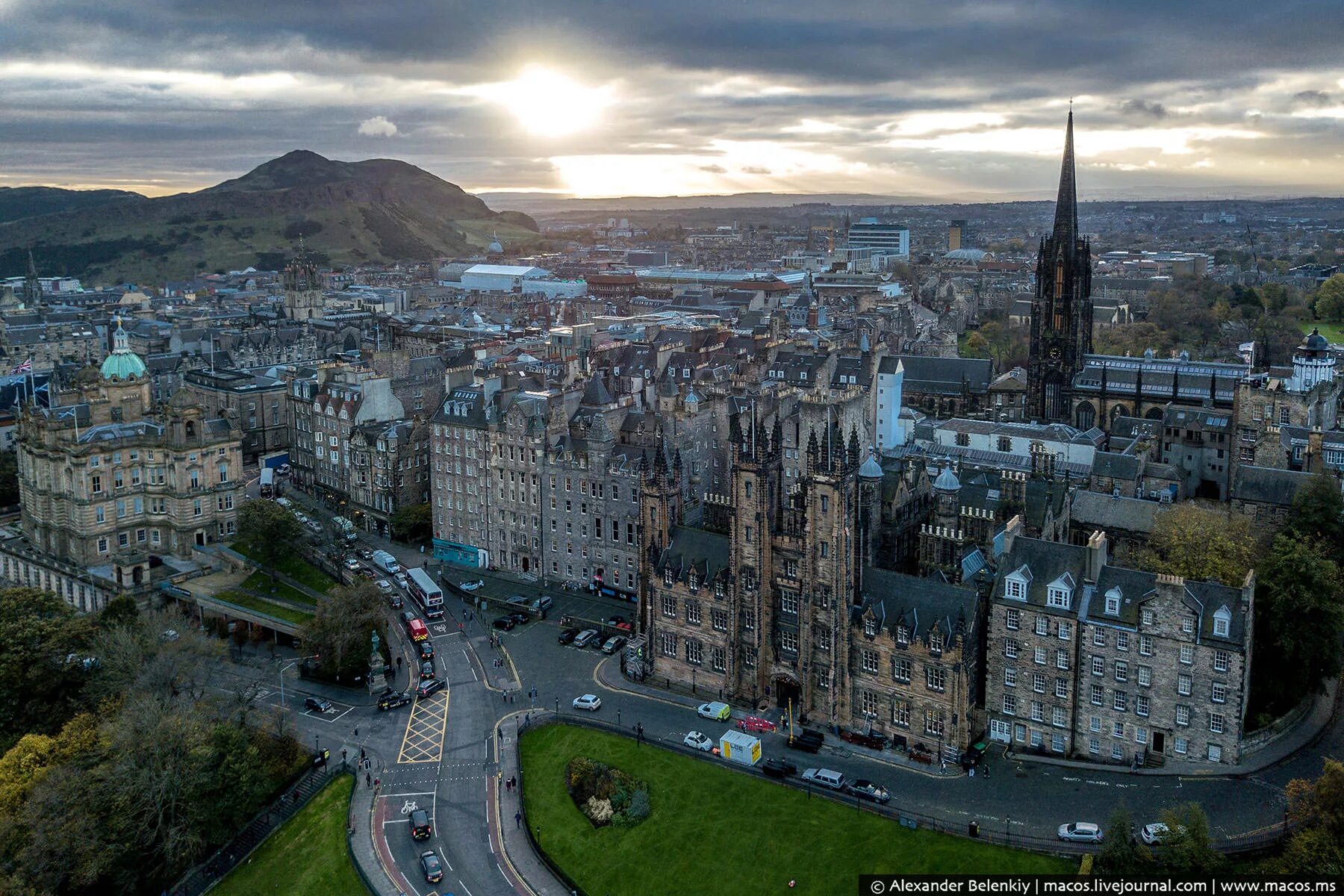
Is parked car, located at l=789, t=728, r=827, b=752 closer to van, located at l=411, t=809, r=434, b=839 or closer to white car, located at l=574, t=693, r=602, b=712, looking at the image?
white car, located at l=574, t=693, r=602, b=712

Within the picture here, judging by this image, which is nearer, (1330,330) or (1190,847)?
(1190,847)

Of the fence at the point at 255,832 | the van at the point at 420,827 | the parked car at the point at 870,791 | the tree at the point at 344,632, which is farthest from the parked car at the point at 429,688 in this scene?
the parked car at the point at 870,791

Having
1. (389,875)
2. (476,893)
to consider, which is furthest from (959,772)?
(389,875)

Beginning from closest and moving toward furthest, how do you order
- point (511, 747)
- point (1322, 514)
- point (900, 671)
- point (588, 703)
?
point (900, 671) < point (511, 747) < point (588, 703) < point (1322, 514)

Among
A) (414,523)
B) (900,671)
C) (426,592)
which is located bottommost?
(426,592)

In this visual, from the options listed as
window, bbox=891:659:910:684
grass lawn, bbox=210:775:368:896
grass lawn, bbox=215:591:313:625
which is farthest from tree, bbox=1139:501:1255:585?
grass lawn, bbox=215:591:313:625

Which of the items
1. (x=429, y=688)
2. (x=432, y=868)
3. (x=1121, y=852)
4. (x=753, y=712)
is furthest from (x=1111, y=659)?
(x=429, y=688)

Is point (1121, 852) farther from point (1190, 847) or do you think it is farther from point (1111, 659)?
point (1111, 659)
